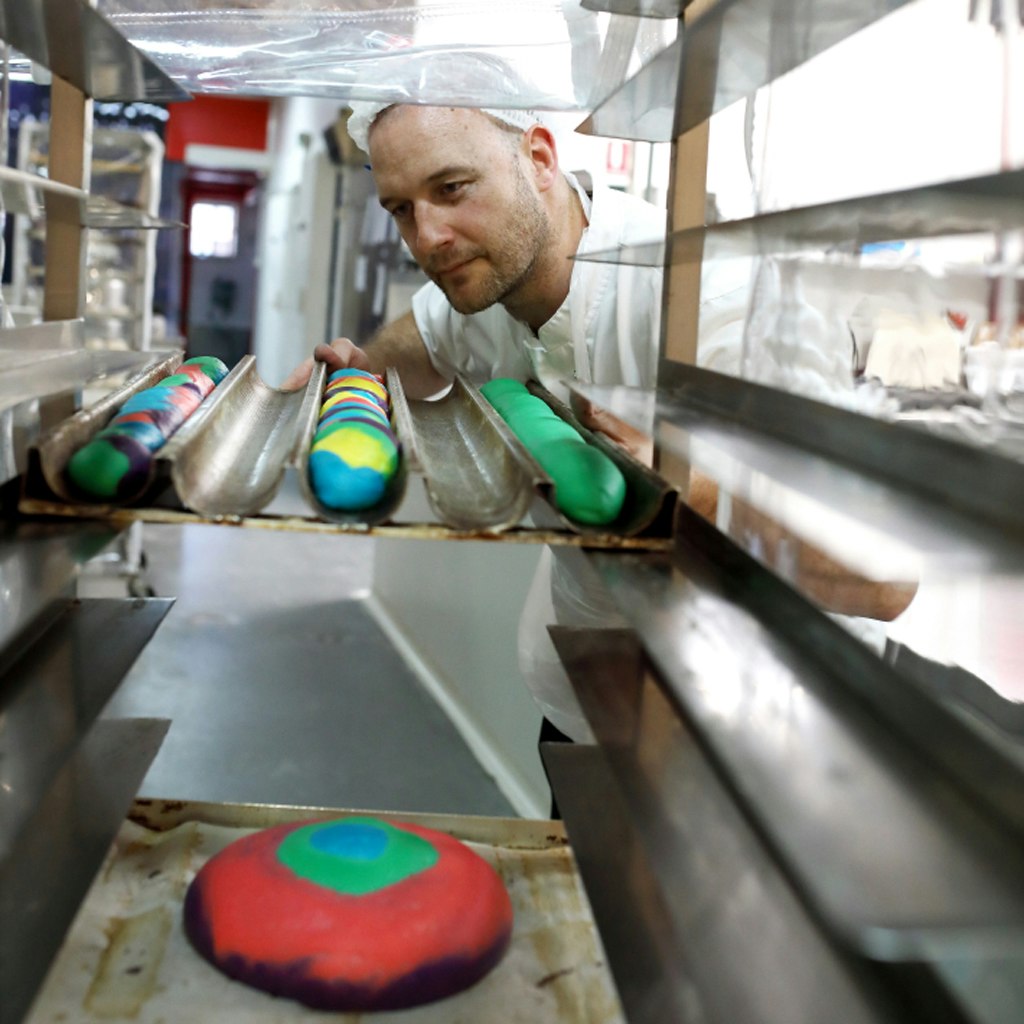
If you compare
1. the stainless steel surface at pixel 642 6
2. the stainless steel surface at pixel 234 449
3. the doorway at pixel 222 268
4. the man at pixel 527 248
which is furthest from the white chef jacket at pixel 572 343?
the doorway at pixel 222 268

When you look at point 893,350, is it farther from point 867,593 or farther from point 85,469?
point 85,469

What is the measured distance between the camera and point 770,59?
1065 mm

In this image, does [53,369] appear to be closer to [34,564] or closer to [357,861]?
[34,564]

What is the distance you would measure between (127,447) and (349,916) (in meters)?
0.47

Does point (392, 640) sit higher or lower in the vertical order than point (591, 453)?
lower

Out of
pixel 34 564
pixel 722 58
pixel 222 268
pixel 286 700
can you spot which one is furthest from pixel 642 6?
pixel 222 268

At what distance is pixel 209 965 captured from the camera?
0.96 meters

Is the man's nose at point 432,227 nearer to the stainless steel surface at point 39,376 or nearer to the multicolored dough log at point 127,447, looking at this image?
the stainless steel surface at point 39,376

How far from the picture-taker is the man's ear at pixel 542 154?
1961mm

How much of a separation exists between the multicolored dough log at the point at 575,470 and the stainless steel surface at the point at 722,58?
0.40 meters

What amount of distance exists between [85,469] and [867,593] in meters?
0.85

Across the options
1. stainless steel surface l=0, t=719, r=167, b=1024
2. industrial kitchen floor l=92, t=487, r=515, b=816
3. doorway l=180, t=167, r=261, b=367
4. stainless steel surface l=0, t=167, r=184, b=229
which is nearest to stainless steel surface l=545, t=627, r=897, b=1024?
stainless steel surface l=0, t=719, r=167, b=1024

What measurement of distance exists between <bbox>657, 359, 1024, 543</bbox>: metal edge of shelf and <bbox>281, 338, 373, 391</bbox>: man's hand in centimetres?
57

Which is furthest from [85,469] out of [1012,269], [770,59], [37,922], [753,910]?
[1012,269]
